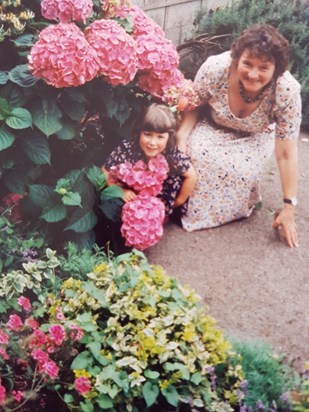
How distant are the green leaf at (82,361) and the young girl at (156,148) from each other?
937 millimetres

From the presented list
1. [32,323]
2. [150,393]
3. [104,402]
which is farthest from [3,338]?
[150,393]

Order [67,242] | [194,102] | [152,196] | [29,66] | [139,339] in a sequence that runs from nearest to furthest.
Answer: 1. [139,339]
2. [29,66]
3. [67,242]
4. [152,196]
5. [194,102]

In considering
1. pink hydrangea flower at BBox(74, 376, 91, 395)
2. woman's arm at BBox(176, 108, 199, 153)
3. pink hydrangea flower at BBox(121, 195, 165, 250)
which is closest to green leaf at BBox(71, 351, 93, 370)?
pink hydrangea flower at BBox(74, 376, 91, 395)

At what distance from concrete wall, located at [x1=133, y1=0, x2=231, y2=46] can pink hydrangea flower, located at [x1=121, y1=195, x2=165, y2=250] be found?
144cm

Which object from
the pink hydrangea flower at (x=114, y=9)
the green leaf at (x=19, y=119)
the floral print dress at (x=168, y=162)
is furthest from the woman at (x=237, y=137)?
the green leaf at (x=19, y=119)

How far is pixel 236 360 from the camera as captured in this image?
7.61ft

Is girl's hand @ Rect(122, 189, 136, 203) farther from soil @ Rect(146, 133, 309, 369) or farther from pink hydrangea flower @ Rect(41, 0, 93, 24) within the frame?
pink hydrangea flower @ Rect(41, 0, 93, 24)

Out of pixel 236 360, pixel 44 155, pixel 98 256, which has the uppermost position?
pixel 44 155

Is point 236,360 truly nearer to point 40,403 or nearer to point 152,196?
point 40,403

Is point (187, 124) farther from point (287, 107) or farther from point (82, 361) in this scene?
point (82, 361)

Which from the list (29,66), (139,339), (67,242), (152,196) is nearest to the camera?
(139,339)

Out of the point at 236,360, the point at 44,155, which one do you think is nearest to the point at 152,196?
the point at 44,155

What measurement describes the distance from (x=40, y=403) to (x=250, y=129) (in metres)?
1.69

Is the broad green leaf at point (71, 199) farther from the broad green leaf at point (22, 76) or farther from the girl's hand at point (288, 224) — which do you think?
the girl's hand at point (288, 224)
